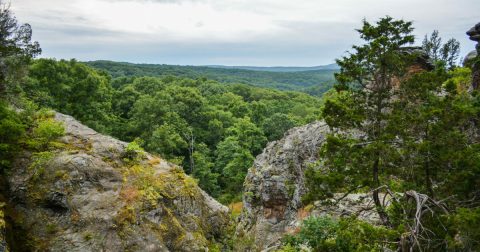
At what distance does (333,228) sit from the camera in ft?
36.3

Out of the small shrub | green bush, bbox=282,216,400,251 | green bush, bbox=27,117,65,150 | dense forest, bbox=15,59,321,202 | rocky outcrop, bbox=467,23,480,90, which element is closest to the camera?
green bush, bbox=282,216,400,251

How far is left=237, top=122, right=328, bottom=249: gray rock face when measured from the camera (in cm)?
1916

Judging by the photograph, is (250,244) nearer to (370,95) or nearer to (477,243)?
(370,95)

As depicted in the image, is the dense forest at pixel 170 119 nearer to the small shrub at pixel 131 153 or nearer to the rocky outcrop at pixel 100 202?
the small shrub at pixel 131 153

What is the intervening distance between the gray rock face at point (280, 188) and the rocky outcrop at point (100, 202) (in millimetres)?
5757

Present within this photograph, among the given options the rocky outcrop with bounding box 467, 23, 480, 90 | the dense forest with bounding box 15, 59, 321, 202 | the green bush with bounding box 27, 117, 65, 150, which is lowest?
the dense forest with bounding box 15, 59, 321, 202

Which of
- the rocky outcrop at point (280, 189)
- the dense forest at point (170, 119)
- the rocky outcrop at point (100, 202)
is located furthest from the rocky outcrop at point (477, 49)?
the dense forest at point (170, 119)

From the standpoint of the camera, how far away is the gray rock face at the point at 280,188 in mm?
19156

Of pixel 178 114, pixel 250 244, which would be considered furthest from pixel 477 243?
pixel 178 114

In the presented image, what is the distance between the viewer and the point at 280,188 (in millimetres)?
19828

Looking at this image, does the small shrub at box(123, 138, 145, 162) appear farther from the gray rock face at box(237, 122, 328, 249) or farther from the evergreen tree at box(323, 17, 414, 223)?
the gray rock face at box(237, 122, 328, 249)

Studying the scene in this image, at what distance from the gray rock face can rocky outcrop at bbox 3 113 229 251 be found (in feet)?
18.9

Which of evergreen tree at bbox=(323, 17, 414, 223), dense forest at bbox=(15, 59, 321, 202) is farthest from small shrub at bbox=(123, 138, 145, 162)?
dense forest at bbox=(15, 59, 321, 202)

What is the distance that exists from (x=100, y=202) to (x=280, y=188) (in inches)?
400
